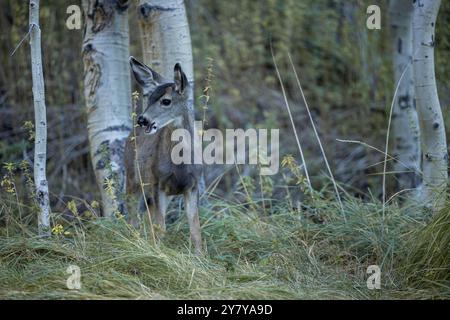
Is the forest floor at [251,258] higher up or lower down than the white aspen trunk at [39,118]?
lower down

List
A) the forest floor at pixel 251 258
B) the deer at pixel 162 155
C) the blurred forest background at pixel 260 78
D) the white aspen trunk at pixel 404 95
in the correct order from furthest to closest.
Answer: the blurred forest background at pixel 260 78 → the white aspen trunk at pixel 404 95 → the deer at pixel 162 155 → the forest floor at pixel 251 258

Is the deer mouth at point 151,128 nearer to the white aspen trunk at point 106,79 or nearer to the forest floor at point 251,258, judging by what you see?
the forest floor at point 251,258

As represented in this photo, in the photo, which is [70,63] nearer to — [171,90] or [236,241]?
[171,90]

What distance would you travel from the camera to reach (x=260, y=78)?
11.8m

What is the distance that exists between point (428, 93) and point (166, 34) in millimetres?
2470

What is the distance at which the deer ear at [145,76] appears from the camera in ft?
20.2

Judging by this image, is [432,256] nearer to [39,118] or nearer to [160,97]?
[160,97]

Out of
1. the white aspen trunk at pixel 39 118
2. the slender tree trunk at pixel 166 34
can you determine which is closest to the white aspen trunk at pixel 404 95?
the slender tree trunk at pixel 166 34

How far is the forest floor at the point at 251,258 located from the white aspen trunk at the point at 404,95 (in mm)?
1988

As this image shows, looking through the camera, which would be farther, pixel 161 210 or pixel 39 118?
pixel 161 210

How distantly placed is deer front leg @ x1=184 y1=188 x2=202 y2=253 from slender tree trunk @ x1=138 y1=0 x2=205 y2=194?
3.06 feet

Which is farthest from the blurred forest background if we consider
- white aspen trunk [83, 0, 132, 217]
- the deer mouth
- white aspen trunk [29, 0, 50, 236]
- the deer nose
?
the deer nose

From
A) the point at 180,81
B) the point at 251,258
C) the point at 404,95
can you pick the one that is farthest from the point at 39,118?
the point at 404,95

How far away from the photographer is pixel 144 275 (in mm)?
5168
